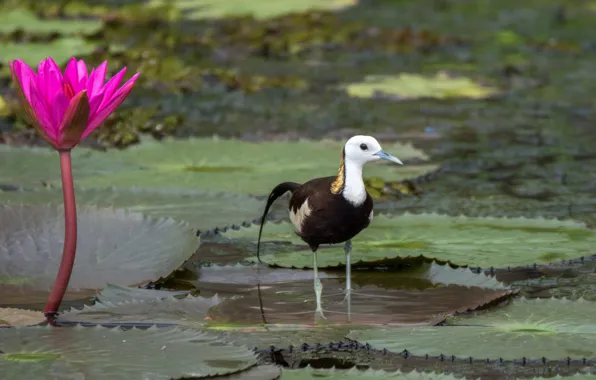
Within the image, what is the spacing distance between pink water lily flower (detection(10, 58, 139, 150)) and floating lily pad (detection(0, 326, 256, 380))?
1.45 ft

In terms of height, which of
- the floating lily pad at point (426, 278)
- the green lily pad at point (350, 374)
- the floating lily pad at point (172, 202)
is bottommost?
the green lily pad at point (350, 374)

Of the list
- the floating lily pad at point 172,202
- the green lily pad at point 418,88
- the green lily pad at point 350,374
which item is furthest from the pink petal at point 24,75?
the green lily pad at point 418,88

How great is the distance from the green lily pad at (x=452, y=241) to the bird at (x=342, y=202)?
385 millimetres

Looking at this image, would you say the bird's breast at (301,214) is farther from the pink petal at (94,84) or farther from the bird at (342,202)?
the pink petal at (94,84)

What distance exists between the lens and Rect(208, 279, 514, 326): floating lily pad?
120 inches

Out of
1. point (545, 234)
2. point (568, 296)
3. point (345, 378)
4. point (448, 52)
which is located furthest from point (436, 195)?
point (448, 52)

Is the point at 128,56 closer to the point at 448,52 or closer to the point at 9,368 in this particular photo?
the point at 448,52

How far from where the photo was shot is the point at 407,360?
9.59 feet

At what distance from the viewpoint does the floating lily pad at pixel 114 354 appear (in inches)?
97.5

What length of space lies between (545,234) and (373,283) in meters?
0.76

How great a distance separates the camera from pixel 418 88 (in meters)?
7.58

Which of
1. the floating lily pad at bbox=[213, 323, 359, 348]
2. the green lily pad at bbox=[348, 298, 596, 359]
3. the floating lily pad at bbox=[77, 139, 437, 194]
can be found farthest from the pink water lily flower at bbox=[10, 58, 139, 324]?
the floating lily pad at bbox=[77, 139, 437, 194]

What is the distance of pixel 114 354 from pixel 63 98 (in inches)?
22.6

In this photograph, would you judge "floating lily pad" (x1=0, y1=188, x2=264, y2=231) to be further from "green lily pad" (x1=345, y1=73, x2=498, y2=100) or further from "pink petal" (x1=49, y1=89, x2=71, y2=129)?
"green lily pad" (x1=345, y1=73, x2=498, y2=100)
